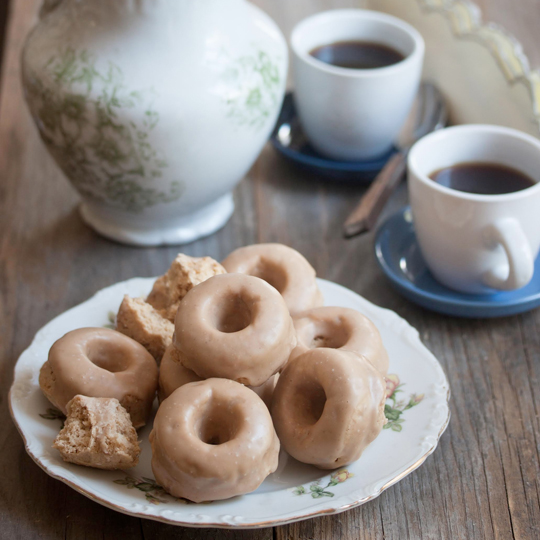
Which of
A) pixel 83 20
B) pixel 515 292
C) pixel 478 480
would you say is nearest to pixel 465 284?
pixel 515 292

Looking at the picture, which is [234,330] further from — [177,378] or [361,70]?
[361,70]

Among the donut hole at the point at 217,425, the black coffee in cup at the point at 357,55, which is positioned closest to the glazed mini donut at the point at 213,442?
the donut hole at the point at 217,425

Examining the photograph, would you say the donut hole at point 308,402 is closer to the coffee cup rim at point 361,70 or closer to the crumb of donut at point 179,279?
the crumb of donut at point 179,279

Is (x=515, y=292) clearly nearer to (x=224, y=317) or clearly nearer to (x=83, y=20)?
(x=224, y=317)

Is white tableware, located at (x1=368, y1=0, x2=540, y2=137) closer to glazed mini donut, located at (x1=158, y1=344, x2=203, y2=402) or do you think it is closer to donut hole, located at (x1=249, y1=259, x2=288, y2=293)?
donut hole, located at (x1=249, y1=259, x2=288, y2=293)

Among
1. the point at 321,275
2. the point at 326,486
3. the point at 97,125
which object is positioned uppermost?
the point at 97,125

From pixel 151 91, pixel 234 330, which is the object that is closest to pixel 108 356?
pixel 234 330
